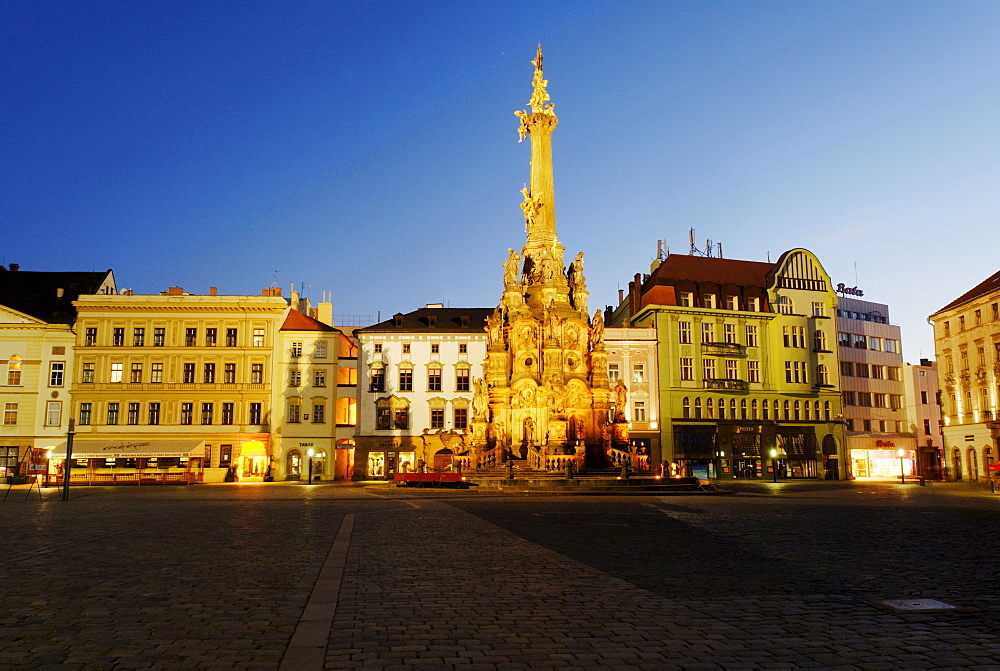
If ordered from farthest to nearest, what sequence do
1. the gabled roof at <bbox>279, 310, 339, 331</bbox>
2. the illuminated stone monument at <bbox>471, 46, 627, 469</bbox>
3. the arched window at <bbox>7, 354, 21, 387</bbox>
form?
the gabled roof at <bbox>279, 310, 339, 331</bbox>, the arched window at <bbox>7, 354, 21, 387</bbox>, the illuminated stone monument at <bbox>471, 46, 627, 469</bbox>

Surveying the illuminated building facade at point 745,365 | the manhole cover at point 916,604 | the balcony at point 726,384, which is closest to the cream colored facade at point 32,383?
the illuminated building facade at point 745,365

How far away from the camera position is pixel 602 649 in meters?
6.50

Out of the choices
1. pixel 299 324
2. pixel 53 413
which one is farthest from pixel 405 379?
pixel 53 413

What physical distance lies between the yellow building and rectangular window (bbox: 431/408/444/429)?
38.5ft

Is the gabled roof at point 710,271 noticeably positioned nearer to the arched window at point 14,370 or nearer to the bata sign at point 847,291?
the bata sign at point 847,291

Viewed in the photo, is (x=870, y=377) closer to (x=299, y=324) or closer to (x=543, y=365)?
(x=543, y=365)

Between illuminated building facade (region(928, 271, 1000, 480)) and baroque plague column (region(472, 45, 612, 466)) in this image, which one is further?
illuminated building facade (region(928, 271, 1000, 480))

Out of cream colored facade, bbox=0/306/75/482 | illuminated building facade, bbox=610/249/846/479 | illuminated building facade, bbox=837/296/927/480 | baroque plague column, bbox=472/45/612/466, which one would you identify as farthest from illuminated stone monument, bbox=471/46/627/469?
illuminated building facade, bbox=837/296/927/480

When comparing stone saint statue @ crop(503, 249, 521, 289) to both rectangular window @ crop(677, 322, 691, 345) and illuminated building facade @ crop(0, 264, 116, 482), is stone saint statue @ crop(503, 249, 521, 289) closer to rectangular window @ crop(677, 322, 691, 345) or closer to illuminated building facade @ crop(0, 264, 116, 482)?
rectangular window @ crop(677, 322, 691, 345)

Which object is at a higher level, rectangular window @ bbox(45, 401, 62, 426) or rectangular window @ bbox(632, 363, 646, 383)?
rectangular window @ bbox(632, 363, 646, 383)

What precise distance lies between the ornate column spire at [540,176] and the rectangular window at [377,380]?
76.0 feet

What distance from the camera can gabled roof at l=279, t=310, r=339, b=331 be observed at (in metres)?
61.5

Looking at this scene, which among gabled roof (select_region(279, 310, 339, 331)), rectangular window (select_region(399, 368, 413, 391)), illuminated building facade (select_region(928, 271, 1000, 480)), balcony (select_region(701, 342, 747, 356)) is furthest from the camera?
balcony (select_region(701, 342, 747, 356))

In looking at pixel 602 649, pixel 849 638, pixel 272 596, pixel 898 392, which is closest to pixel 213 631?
pixel 272 596
